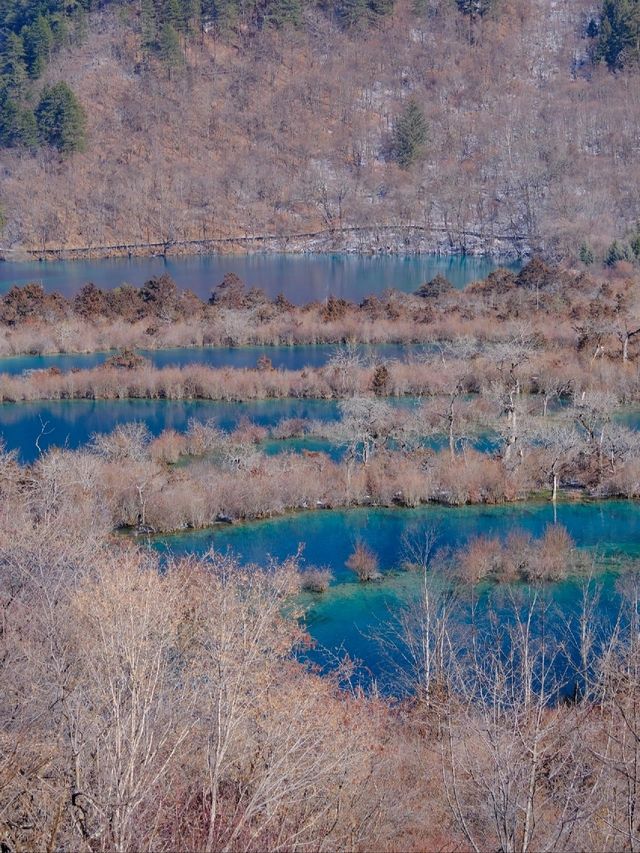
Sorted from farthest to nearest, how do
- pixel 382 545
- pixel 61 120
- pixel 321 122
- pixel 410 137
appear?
pixel 321 122 → pixel 410 137 → pixel 61 120 → pixel 382 545

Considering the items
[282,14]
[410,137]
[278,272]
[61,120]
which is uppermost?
[282,14]

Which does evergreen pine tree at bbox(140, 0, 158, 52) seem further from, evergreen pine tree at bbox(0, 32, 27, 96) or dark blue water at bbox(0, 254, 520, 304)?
dark blue water at bbox(0, 254, 520, 304)

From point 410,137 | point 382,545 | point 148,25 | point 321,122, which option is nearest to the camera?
point 382,545

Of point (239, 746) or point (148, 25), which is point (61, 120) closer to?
point (148, 25)

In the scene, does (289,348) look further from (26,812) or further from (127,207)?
(127,207)

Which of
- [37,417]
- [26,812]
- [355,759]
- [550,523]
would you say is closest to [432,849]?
[355,759]

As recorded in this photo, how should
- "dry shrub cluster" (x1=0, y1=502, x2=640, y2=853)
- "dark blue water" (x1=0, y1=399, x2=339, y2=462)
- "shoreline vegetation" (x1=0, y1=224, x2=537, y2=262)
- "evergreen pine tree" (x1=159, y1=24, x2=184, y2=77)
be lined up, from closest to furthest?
"dry shrub cluster" (x1=0, y1=502, x2=640, y2=853) < "dark blue water" (x1=0, y1=399, x2=339, y2=462) < "shoreline vegetation" (x1=0, y1=224, x2=537, y2=262) < "evergreen pine tree" (x1=159, y1=24, x2=184, y2=77)

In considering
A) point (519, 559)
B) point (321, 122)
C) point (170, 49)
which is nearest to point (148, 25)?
point (170, 49)

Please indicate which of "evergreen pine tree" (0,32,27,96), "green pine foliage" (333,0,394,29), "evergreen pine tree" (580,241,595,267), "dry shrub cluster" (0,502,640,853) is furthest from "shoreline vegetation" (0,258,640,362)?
"green pine foliage" (333,0,394,29)
